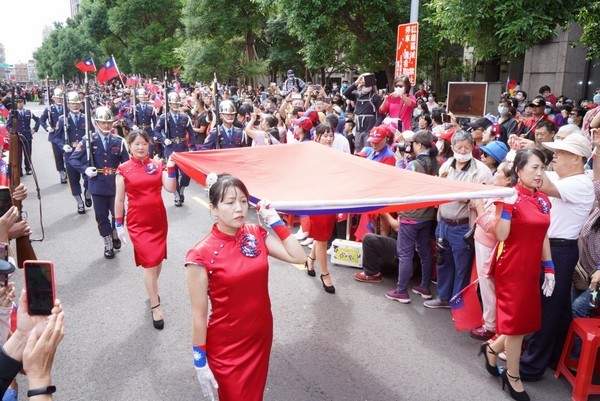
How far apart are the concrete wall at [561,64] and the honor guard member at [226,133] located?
36.6 ft

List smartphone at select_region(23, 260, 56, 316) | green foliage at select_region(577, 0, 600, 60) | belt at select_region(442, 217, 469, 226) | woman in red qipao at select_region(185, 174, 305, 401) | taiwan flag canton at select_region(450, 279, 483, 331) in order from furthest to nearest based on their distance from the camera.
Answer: green foliage at select_region(577, 0, 600, 60), belt at select_region(442, 217, 469, 226), taiwan flag canton at select_region(450, 279, 483, 331), woman in red qipao at select_region(185, 174, 305, 401), smartphone at select_region(23, 260, 56, 316)

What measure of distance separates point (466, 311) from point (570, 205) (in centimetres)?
153

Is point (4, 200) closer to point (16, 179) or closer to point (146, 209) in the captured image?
point (16, 179)

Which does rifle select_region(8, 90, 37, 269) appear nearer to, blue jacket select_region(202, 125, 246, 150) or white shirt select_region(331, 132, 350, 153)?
white shirt select_region(331, 132, 350, 153)

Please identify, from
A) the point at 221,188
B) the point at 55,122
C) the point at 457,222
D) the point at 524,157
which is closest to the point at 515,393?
the point at 457,222

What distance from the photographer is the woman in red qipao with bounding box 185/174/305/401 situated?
2936mm

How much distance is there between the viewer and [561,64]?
50.4ft

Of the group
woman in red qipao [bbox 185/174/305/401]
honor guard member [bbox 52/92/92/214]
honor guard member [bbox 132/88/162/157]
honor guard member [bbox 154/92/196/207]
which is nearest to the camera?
woman in red qipao [bbox 185/174/305/401]

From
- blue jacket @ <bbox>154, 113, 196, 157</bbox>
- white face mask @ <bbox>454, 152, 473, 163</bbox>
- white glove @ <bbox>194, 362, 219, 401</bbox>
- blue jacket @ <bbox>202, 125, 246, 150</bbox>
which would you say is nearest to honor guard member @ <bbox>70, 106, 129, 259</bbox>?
blue jacket @ <bbox>202, 125, 246, 150</bbox>

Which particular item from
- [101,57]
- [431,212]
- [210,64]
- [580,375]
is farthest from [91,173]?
[101,57]

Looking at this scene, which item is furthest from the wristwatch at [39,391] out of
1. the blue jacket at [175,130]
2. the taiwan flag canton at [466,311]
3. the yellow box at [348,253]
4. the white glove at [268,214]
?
the blue jacket at [175,130]

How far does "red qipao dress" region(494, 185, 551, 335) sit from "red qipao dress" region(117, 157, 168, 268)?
3364mm

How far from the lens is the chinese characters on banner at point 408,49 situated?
11.2 meters

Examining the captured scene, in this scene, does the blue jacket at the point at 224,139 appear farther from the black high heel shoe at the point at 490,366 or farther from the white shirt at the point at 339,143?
the black high heel shoe at the point at 490,366
